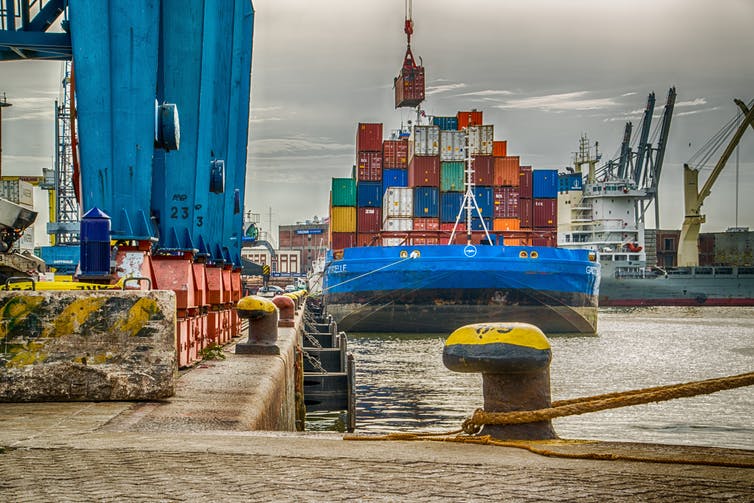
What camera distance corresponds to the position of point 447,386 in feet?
59.3

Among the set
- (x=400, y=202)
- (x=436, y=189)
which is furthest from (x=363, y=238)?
(x=436, y=189)

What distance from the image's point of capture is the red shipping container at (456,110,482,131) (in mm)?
52156

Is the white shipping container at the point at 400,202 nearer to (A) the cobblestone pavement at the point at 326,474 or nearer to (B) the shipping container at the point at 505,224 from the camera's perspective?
(B) the shipping container at the point at 505,224

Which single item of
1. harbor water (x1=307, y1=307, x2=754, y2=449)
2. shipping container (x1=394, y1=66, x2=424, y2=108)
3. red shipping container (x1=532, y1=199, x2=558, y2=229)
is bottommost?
harbor water (x1=307, y1=307, x2=754, y2=449)

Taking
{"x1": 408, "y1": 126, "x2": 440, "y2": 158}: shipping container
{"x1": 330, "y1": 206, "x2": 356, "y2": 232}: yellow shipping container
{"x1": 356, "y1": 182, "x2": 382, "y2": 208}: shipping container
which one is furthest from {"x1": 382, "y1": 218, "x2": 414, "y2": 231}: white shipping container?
{"x1": 330, "y1": 206, "x2": 356, "y2": 232}: yellow shipping container

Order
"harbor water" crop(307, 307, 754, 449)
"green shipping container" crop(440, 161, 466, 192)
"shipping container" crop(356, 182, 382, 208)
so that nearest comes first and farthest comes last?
"harbor water" crop(307, 307, 754, 449), "green shipping container" crop(440, 161, 466, 192), "shipping container" crop(356, 182, 382, 208)

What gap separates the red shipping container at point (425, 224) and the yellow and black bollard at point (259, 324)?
3514 centimetres

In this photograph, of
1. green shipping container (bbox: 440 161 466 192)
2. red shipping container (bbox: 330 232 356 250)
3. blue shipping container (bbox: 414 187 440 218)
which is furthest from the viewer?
red shipping container (bbox: 330 232 356 250)

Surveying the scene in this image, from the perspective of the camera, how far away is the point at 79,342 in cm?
572

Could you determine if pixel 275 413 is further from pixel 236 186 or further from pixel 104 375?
→ pixel 236 186

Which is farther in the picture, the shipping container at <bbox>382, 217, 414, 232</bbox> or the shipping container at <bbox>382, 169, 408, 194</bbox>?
the shipping container at <bbox>382, 169, 408, 194</bbox>

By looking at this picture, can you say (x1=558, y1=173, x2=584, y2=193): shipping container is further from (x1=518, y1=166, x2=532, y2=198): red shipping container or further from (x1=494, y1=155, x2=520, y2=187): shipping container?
(x1=494, y1=155, x2=520, y2=187): shipping container

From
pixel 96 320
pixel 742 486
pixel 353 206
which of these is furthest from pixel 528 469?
pixel 353 206

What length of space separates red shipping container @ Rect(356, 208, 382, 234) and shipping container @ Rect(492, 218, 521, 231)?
7.89 m
